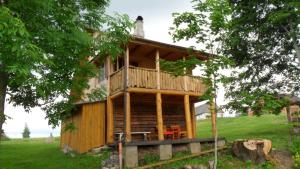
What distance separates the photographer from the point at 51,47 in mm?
10438

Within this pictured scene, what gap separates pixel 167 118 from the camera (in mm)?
22422

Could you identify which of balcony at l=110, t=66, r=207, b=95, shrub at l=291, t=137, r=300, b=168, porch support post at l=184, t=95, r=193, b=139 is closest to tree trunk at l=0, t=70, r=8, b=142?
balcony at l=110, t=66, r=207, b=95

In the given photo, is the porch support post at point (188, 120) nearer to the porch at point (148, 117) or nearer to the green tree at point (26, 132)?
the porch at point (148, 117)

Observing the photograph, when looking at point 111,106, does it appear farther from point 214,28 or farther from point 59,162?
point 214,28

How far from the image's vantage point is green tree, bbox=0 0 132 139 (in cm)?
847

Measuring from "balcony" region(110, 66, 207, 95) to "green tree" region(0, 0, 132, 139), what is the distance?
12.6 feet

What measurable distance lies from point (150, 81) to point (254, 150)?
6.52 metres

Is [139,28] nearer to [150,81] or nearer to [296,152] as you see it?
[150,81]

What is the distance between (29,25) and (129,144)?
6.51 meters

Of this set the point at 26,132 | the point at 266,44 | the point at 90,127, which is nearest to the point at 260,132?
the point at 266,44

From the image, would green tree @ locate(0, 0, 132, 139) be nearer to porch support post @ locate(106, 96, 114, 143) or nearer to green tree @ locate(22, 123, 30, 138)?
porch support post @ locate(106, 96, 114, 143)

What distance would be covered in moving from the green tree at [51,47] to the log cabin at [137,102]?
4.23m

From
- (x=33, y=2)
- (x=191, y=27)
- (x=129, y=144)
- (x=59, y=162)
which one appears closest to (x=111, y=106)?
(x=59, y=162)

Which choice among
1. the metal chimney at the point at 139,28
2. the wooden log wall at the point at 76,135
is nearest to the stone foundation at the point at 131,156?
the wooden log wall at the point at 76,135
